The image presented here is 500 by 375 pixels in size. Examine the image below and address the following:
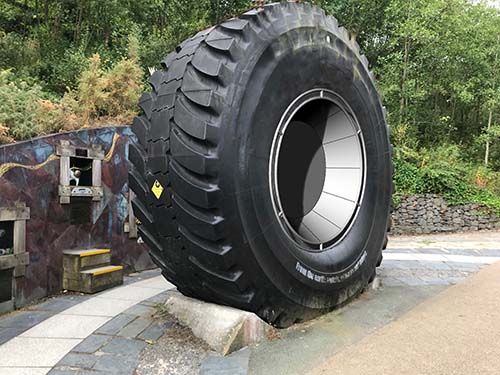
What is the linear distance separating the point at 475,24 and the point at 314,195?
658 inches

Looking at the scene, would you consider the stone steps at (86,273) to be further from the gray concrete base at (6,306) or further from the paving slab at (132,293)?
the gray concrete base at (6,306)

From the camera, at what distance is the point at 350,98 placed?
11.9 ft

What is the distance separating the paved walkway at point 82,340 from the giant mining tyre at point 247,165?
61 centimetres

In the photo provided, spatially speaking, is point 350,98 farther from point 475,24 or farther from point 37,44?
point 475,24

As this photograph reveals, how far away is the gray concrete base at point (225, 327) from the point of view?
8.88 ft

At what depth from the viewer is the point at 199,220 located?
258cm

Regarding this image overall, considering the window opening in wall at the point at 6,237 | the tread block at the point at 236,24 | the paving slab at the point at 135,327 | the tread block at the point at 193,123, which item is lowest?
the paving slab at the point at 135,327

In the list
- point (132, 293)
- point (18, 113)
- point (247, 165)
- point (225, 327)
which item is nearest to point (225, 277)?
point (225, 327)

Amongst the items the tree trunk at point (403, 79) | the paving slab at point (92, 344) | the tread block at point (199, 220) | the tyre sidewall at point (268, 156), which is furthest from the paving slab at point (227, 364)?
the tree trunk at point (403, 79)

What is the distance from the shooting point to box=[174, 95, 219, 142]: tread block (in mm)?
2566

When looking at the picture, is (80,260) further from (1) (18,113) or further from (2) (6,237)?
(1) (18,113)

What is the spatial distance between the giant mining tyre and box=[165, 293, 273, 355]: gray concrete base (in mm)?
72

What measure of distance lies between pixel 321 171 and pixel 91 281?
118 inches

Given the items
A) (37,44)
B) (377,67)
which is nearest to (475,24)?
(377,67)
